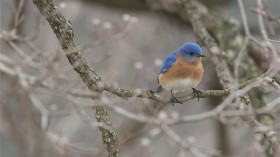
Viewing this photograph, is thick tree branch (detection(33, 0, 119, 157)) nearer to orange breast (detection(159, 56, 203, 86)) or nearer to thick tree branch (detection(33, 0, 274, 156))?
thick tree branch (detection(33, 0, 274, 156))

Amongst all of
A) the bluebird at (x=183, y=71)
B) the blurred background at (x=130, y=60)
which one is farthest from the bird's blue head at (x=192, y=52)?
the blurred background at (x=130, y=60)

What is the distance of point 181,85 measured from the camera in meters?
4.09

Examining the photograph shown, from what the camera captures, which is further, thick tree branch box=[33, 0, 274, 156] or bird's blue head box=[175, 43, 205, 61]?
bird's blue head box=[175, 43, 205, 61]

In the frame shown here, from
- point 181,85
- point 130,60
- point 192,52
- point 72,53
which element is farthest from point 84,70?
point 130,60

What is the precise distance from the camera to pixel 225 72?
13.1ft

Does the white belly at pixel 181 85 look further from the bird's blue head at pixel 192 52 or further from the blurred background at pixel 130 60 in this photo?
the blurred background at pixel 130 60

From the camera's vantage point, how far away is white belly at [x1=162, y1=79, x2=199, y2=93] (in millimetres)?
4059

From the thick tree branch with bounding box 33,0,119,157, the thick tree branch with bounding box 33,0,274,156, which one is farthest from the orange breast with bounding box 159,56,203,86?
the thick tree branch with bounding box 33,0,119,157

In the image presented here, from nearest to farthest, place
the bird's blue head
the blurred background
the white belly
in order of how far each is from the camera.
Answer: the white belly < the bird's blue head < the blurred background

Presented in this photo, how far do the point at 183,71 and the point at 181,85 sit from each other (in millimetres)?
103

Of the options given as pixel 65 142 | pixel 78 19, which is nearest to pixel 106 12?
pixel 78 19

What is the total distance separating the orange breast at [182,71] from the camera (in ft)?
13.5

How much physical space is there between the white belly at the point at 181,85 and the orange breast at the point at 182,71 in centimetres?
2

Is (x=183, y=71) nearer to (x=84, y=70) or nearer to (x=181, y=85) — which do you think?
(x=181, y=85)
